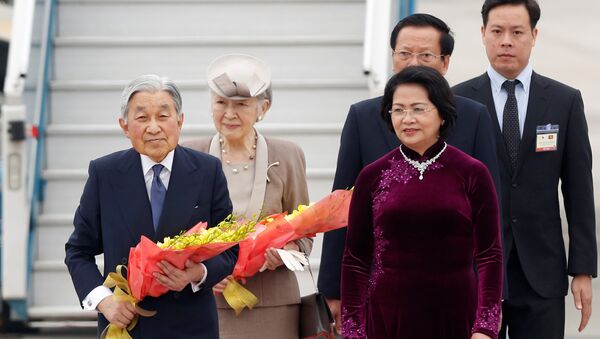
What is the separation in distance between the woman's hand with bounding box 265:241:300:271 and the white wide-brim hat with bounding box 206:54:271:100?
2.09 feet

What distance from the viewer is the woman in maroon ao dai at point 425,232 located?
4.41 metres

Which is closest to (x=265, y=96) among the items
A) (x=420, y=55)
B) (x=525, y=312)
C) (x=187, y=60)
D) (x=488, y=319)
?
(x=420, y=55)

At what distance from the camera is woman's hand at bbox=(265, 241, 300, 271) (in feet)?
18.2

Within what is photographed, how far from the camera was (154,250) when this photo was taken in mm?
4500

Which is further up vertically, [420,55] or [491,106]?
[420,55]

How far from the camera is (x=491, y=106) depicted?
5.72 metres

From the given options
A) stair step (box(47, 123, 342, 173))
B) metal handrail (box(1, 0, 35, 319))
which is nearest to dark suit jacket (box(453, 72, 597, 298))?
stair step (box(47, 123, 342, 173))

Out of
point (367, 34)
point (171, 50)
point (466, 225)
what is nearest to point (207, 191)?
point (466, 225)

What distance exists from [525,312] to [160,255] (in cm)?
180

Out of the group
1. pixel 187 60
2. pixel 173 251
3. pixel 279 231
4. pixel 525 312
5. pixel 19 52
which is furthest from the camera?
pixel 187 60

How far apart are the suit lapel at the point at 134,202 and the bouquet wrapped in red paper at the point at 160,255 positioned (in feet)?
0.33

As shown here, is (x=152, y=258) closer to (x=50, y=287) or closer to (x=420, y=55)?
(x=420, y=55)

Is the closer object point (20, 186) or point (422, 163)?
point (422, 163)

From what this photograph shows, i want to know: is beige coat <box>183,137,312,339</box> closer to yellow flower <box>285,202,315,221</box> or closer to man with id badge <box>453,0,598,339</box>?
yellow flower <box>285,202,315,221</box>
